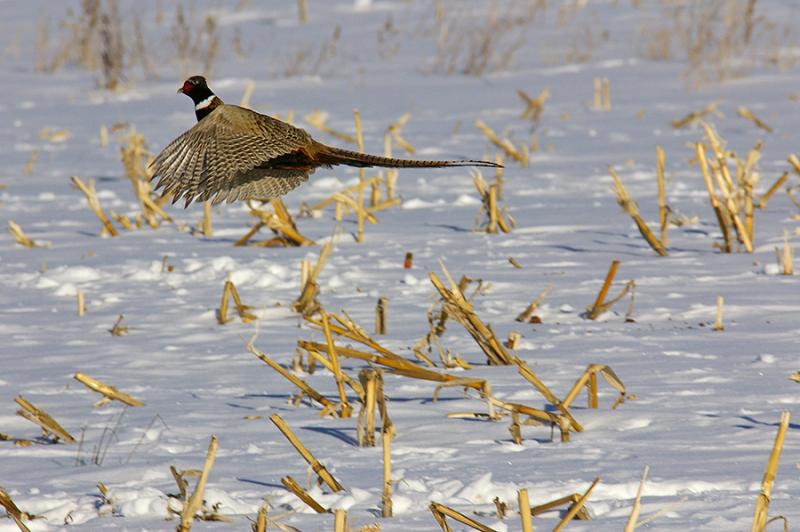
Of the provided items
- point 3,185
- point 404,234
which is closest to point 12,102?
point 3,185

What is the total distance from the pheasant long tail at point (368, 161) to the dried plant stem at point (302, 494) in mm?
743

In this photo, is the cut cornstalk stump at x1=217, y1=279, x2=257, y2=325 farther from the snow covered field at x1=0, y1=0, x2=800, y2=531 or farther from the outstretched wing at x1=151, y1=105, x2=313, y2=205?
the outstretched wing at x1=151, y1=105, x2=313, y2=205

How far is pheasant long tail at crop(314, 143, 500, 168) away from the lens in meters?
2.75

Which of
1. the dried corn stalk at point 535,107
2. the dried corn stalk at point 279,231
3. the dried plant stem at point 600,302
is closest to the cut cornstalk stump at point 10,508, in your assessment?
the dried plant stem at point 600,302

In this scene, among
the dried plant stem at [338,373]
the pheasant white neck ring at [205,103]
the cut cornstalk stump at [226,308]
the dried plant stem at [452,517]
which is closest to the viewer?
the dried plant stem at [452,517]

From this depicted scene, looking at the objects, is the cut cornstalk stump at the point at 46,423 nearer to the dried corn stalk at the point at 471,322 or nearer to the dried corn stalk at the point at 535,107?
the dried corn stalk at the point at 471,322

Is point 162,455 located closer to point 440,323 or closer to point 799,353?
point 440,323

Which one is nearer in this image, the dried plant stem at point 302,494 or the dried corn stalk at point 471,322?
the dried plant stem at point 302,494

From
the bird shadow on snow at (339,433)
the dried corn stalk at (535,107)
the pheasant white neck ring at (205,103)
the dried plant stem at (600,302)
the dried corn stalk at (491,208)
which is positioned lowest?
the bird shadow on snow at (339,433)

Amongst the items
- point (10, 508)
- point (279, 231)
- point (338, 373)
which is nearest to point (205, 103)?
point (338, 373)

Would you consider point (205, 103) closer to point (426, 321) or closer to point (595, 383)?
point (595, 383)

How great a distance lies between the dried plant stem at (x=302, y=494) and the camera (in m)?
2.81

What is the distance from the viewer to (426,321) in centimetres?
491

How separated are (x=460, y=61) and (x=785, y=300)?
9.46 metres
